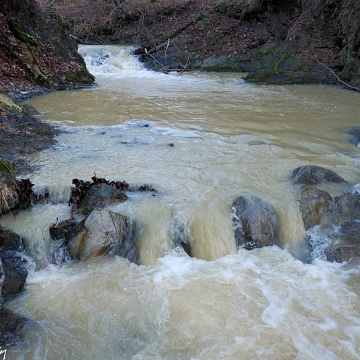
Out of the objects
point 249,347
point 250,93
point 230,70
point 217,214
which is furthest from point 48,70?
point 249,347

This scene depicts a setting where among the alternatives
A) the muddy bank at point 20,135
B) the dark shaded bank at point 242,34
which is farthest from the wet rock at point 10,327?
the dark shaded bank at point 242,34

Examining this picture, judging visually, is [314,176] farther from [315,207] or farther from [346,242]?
[346,242]

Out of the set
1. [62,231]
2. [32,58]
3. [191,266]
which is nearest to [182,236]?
[191,266]

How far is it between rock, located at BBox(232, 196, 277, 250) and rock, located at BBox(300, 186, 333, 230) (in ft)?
1.68

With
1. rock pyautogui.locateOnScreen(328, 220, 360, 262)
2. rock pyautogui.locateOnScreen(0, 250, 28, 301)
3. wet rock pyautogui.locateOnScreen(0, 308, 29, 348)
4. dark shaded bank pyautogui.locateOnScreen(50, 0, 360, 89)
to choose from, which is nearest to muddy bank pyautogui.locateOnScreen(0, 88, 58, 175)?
rock pyautogui.locateOnScreen(0, 250, 28, 301)

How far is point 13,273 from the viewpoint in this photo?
15.4 ft

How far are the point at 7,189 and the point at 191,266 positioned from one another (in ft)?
8.89

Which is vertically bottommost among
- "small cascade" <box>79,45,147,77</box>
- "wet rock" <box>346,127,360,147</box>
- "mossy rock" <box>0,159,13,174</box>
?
"wet rock" <box>346,127,360,147</box>

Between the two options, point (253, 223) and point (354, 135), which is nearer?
point (253, 223)

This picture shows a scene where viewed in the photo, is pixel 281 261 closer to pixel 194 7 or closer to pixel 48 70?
pixel 48 70

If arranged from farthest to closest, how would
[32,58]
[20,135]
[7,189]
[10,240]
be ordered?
[32,58] < [20,135] < [7,189] < [10,240]

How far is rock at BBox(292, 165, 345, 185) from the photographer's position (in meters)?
6.50

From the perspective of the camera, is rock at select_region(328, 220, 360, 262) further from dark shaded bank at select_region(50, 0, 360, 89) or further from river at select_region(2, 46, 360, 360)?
dark shaded bank at select_region(50, 0, 360, 89)

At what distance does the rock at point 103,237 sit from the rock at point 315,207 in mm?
2600
